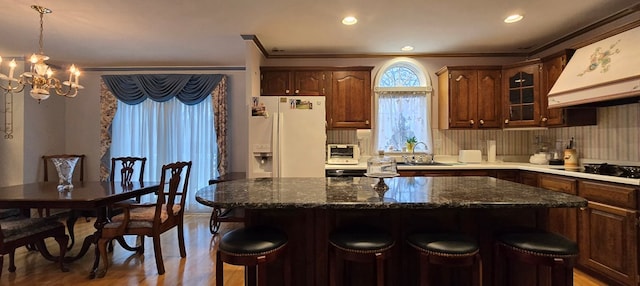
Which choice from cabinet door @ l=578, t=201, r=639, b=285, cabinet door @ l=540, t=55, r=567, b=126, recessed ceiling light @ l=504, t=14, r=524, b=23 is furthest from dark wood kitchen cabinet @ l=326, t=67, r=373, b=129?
cabinet door @ l=578, t=201, r=639, b=285

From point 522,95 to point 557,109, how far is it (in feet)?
1.47

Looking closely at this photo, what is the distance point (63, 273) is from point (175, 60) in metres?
3.05

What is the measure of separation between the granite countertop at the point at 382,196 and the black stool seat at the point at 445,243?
0.59ft

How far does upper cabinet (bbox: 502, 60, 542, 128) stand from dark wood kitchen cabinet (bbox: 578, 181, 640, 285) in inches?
48.1

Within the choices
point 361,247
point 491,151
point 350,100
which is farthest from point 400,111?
point 361,247

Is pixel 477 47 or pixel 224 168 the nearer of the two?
pixel 477 47

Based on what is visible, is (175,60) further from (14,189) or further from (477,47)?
(477,47)

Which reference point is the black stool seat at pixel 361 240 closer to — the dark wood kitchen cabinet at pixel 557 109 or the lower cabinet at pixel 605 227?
the lower cabinet at pixel 605 227

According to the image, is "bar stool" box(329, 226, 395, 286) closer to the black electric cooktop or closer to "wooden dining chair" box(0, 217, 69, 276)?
the black electric cooktop

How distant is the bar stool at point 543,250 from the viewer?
1514mm

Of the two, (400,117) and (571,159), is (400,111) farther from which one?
(571,159)

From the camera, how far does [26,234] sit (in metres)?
2.60

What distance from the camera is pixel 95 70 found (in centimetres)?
504

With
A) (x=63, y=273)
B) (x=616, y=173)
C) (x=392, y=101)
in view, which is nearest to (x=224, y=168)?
(x=63, y=273)
